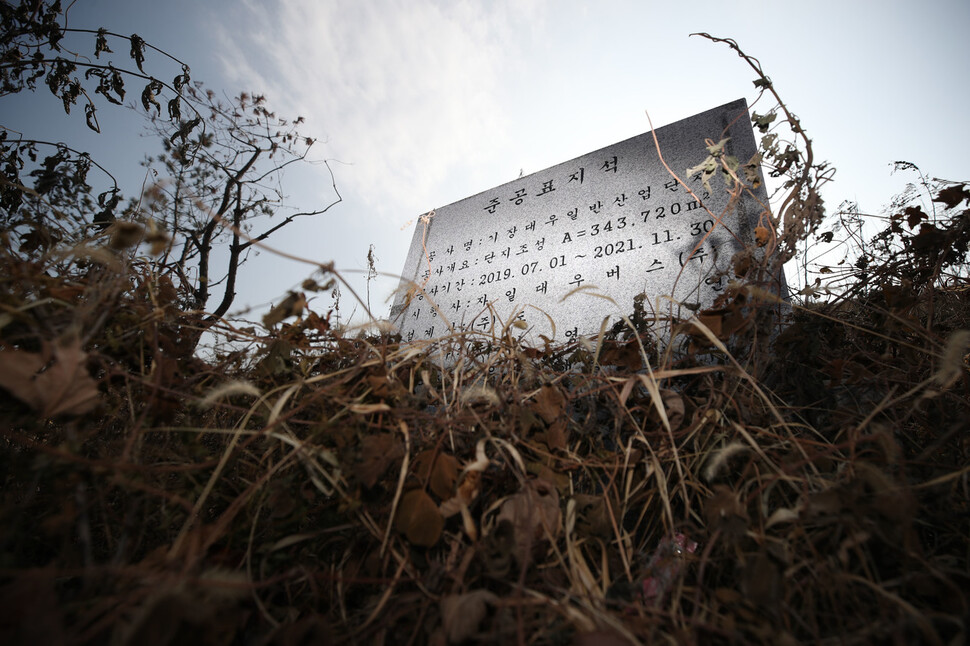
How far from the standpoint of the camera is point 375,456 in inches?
21.9

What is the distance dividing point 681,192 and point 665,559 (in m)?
1.70

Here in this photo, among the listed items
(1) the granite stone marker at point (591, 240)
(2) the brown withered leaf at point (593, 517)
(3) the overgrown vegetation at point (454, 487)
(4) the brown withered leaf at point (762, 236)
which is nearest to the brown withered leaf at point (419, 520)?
(3) the overgrown vegetation at point (454, 487)

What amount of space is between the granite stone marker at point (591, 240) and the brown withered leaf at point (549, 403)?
62 centimetres

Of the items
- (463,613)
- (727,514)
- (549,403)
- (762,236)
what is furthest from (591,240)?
(463,613)

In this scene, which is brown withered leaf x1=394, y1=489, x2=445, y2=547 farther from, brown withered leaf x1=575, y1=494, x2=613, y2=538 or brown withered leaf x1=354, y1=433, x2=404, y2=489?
brown withered leaf x1=575, y1=494, x2=613, y2=538

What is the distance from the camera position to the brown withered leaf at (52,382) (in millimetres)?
432

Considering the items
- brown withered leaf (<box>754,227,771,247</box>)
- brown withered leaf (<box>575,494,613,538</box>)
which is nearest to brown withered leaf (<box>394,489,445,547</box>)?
brown withered leaf (<box>575,494,613,538</box>)

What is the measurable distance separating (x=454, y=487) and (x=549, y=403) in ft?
0.81

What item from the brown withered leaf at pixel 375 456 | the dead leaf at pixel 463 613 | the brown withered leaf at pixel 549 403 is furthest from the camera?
the brown withered leaf at pixel 549 403

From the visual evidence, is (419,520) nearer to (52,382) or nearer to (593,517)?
(593,517)

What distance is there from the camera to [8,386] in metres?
0.41

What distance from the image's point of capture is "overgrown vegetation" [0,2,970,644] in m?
0.44

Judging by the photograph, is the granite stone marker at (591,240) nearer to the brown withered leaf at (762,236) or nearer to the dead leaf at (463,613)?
the brown withered leaf at (762,236)

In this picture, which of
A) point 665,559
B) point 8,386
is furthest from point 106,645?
point 665,559
